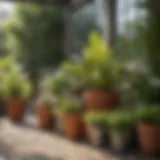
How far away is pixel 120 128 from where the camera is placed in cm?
306

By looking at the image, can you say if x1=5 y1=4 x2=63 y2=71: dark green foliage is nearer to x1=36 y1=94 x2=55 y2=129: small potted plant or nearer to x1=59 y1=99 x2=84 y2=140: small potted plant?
x1=36 y1=94 x2=55 y2=129: small potted plant

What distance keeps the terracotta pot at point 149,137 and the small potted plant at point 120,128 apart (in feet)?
0.31

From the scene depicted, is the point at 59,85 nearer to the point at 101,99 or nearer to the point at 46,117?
the point at 46,117

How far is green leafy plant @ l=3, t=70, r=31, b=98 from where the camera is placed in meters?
4.07

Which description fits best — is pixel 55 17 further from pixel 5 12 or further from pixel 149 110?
pixel 149 110

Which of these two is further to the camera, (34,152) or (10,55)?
(10,55)

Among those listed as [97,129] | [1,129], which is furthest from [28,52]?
[97,129]

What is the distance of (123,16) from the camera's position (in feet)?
13.1

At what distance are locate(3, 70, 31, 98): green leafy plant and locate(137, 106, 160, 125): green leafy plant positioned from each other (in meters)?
1.55

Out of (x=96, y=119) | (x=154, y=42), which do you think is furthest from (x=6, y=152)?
(x=154, y=42)

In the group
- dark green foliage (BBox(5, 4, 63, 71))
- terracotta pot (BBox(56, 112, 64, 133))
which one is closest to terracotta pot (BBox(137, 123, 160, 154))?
terracotta pot (BBox(56, 112, 64, 133))

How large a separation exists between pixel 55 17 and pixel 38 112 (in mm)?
1511

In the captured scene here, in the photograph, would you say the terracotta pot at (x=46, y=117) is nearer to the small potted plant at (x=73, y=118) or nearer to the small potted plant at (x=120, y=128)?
the small potted plant at (x=73, y=118)

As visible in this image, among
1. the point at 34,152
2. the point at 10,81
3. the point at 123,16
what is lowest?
the point at 34,152
